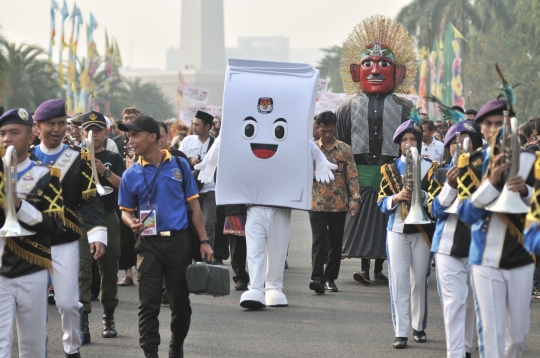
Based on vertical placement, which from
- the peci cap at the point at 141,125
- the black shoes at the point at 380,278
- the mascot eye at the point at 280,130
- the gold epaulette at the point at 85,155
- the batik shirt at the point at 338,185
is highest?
the peci cap at the point at 141,125

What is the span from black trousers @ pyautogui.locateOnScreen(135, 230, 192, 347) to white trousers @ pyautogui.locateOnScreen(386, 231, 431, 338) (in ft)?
6.32

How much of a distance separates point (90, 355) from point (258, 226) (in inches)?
113

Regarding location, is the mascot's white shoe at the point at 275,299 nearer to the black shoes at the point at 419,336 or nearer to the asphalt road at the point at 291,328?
the asphalt road at the point at 291,328

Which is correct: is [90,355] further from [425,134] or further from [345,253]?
[425,134]

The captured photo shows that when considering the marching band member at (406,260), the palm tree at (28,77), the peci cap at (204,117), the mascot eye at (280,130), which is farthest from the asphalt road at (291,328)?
the palm tree at (28,77)

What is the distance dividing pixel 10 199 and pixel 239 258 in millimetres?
6570

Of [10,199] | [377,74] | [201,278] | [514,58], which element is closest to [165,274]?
[201,278]

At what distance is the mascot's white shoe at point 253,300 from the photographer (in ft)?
34.6

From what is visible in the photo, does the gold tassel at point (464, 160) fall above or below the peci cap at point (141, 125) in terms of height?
below

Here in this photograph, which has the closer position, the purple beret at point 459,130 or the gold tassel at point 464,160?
the gold tassel at point 464,160

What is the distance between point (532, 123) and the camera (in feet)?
39.4

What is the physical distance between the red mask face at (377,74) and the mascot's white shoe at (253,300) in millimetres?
3704

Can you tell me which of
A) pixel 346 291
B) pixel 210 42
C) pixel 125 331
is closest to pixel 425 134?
pixel 346 291

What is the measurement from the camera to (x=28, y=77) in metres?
53.4
